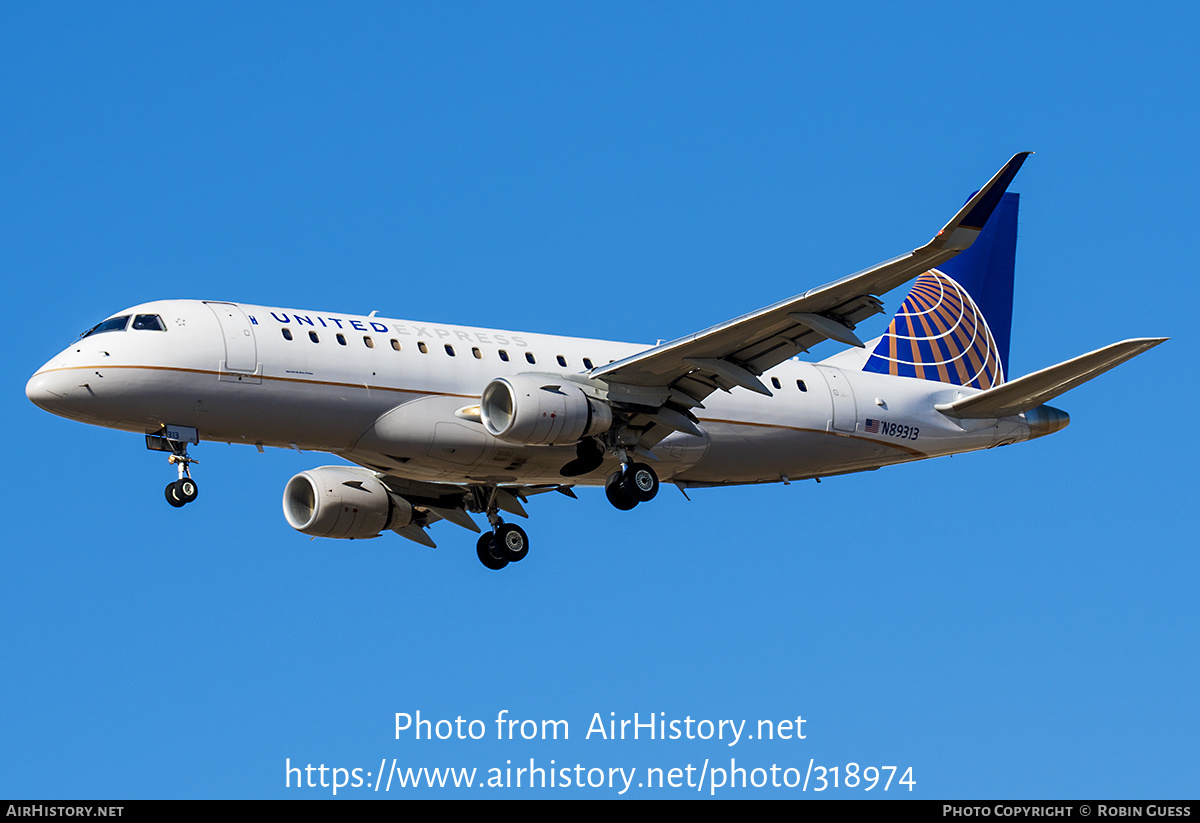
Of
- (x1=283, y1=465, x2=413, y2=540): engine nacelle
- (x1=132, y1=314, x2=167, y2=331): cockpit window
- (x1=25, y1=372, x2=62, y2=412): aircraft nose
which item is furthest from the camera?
(x1=283, y1=465, x2=413, y2=540): engine nacelle

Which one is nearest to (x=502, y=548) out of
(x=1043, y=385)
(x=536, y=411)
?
(x=536, y=411)

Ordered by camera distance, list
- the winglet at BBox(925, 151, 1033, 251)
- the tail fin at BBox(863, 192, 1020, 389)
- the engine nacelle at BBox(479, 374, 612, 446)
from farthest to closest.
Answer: the tail fin at BBox(863, 192, 1020, 389), the engine nacelle at BBox(479, 374, 612, 446), the winglet at BBox(925, 151, 1033, 251)

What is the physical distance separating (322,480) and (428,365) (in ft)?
18.9

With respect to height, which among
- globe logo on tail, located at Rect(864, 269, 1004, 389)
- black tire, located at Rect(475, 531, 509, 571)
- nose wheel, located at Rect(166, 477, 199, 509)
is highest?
globe logo on tail, located at Rect(864, 269, 1004, 389)

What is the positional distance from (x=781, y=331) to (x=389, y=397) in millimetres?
7892

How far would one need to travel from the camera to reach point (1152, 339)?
102 feet

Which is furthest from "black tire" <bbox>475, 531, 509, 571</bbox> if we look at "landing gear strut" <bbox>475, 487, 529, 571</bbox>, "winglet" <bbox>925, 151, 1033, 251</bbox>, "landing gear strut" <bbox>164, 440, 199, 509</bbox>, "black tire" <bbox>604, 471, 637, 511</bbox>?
"winglet" <bbox>925, 151, 1033, 251</bbox>

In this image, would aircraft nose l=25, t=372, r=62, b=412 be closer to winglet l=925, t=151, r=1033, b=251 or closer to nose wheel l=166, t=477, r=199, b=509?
nose wheel l=166, t=477, r=199, b=509

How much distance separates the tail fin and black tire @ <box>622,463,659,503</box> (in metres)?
7.78

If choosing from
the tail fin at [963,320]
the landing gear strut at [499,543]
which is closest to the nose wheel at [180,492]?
the landing gear strut at [499,543]

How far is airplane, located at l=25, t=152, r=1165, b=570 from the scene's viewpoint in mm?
31938

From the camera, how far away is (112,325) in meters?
32.6

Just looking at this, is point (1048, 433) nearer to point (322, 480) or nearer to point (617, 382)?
point (617, 382)
